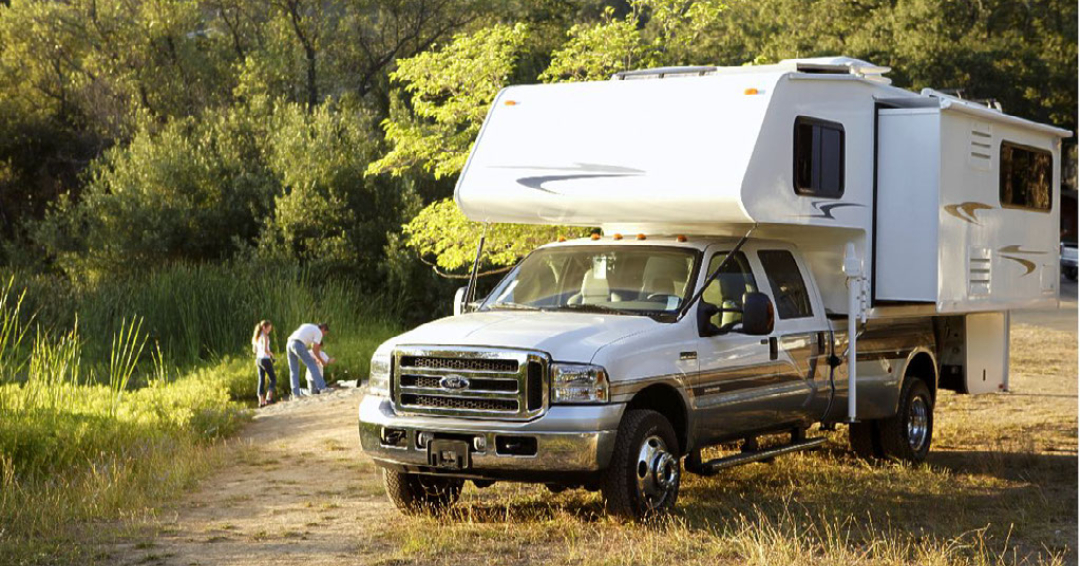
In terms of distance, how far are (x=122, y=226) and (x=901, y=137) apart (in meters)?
25.5

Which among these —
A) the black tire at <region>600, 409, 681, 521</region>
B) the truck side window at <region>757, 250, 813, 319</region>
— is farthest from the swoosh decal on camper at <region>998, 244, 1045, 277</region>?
the black tire at <region>600, 409, 681, 521</region>

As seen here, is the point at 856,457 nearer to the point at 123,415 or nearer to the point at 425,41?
the point at 123,415

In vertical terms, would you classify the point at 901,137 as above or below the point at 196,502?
Result: above

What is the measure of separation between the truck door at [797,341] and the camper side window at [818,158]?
58 cm

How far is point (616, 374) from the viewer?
27.8 feet

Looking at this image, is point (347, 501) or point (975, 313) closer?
point (347, 501)

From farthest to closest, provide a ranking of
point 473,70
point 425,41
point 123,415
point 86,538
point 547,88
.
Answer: point 425,41 < point 473,70 < point 123,415 < point 547,88 < point 86,538

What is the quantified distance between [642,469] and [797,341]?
2195mm

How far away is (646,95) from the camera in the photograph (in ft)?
33.6

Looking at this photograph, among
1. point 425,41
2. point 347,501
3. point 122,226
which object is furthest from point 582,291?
point 425,41

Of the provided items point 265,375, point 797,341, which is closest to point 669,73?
point 797,341

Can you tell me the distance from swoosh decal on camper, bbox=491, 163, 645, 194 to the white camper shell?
11 mm

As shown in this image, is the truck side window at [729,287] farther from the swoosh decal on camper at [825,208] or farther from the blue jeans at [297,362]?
the blue jeans at [297,362]

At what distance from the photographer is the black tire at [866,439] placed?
11.9 metres
